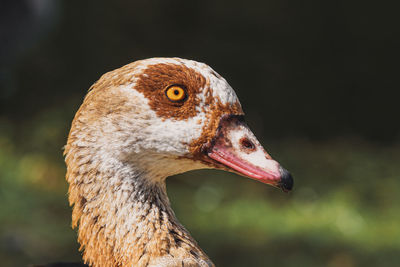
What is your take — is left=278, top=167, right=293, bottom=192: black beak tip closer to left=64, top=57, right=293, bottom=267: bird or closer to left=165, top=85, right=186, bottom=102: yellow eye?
left=64, top=57, right=293, bottom=267: bird

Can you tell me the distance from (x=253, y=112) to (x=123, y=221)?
21.2 feet

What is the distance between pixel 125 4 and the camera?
898 cm

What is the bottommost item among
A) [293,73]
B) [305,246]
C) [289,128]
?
[305,246]

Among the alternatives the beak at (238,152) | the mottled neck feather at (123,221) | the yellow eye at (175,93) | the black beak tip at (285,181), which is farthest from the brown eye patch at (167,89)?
the black beak tip at (285,181)

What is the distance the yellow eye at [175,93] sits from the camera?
2402 millimetres

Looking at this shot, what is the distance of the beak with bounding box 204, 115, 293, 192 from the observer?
237 cm

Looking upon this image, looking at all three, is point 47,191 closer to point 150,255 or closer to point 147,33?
point 147,33

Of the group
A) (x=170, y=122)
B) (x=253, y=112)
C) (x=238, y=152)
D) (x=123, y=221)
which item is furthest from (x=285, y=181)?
(x=253, y=112)

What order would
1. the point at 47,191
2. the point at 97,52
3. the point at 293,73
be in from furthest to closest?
the point at 293,73
the point at 97,52
the point at 47,191

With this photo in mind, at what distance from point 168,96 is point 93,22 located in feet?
22.3

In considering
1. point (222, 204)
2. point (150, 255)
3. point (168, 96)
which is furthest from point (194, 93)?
point (222, 204)

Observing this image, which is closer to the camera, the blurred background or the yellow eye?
the yellow eye

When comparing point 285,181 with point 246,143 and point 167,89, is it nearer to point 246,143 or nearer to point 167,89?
point 246,143

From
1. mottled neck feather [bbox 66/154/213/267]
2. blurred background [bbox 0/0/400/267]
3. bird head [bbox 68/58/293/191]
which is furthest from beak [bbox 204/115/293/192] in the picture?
blurred background [bbox 0/0/400/267]
